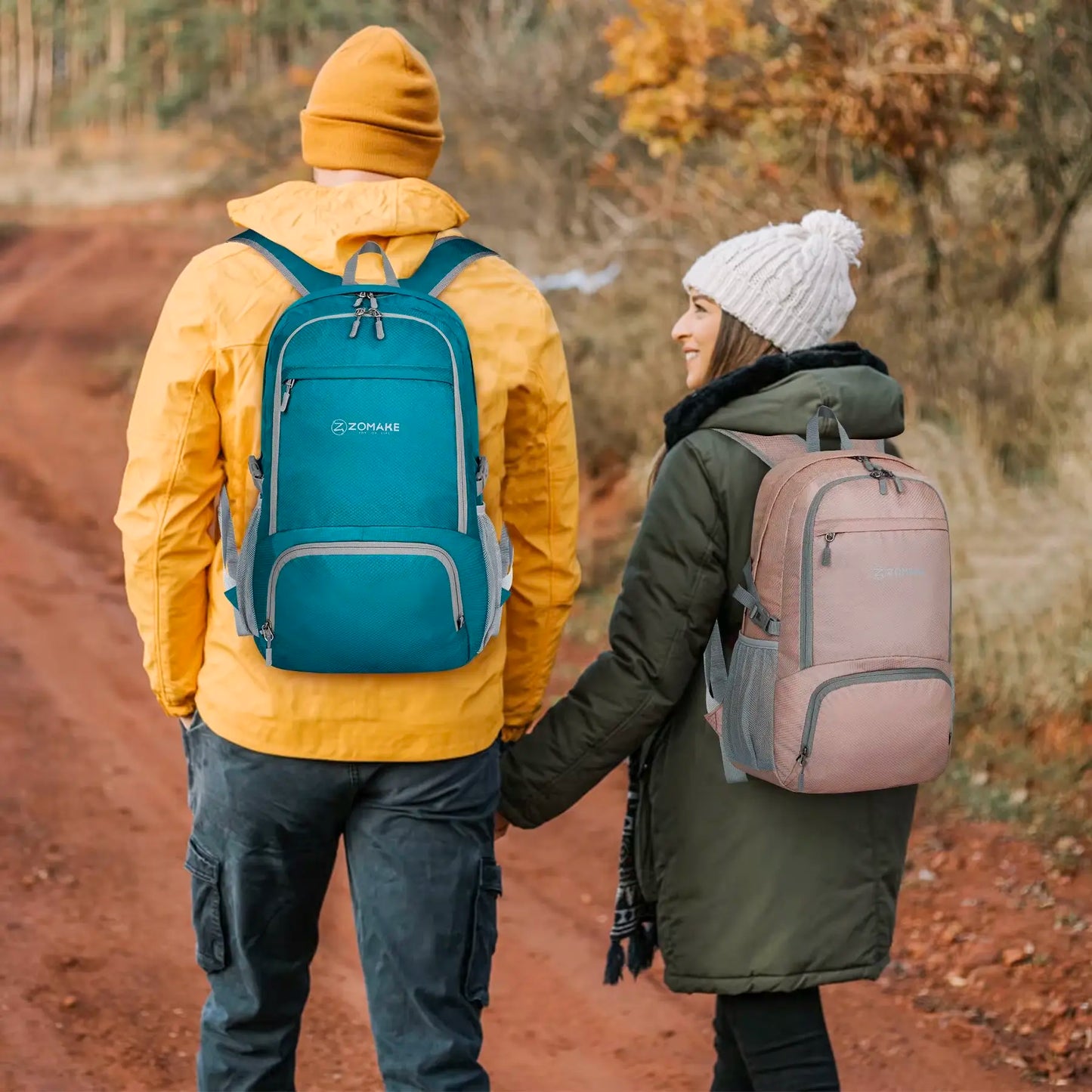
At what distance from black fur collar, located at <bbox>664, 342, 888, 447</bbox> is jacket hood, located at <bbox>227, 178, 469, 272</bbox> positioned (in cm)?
55

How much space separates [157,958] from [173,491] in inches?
81.4

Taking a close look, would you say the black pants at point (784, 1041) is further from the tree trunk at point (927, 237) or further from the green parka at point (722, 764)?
the tree trunk at point (927, 237)

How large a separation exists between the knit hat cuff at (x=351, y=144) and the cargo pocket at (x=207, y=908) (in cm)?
112

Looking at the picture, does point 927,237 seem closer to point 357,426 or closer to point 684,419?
point 684,419

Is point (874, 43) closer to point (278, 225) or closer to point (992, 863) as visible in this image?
point (992, 863)

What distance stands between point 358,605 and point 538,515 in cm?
46

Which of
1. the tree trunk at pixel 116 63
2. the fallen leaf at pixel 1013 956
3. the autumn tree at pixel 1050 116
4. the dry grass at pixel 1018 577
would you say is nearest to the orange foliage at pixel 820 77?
the autumn tree at pixel 1050 116

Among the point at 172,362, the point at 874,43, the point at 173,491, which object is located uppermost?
the point at 874,43

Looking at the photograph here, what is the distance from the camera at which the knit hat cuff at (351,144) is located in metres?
2.23

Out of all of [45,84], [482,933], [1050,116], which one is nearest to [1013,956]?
[482,933]

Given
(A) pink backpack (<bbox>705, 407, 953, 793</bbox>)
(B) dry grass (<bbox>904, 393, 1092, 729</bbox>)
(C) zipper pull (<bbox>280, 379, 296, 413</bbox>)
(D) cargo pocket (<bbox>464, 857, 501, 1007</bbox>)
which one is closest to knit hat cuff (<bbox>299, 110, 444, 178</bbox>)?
(C) zipper pull (<bbox>280, 379, 296, 413</bbox>)

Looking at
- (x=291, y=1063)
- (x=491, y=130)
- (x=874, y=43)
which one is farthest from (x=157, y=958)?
(x=491, y=130)

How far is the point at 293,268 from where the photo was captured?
7.06ft

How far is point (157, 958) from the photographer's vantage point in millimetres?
3805
